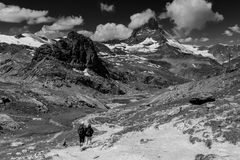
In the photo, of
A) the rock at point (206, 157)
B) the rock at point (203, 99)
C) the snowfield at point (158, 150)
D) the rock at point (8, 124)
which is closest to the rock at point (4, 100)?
the rock at point (8, 124)

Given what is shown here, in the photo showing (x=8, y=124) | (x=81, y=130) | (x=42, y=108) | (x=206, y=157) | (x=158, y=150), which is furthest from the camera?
(x=42, y=108)

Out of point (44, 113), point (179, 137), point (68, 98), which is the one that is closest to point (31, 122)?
point (44, 113)

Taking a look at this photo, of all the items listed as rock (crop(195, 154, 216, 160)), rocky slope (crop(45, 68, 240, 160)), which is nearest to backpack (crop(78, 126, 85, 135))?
rocky slope (crop(45, 68, 240, 160))

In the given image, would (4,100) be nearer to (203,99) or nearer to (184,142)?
(203,99)

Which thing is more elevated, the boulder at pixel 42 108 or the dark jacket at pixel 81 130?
the dark jacket at pixel 81 130

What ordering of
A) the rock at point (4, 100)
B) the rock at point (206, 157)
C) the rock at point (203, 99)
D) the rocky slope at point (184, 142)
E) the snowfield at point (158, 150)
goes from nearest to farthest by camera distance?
1. the rock at point (206, 157)
2. the snowfield at point (158, 150)
3. the rocky slope at point (184, 142)
4. the rock at point (203, 99)
5. the rock at point (4, 100)

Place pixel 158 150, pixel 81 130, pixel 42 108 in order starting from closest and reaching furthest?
pixel 158 150 → pixel 81 130 → pixel 42 108

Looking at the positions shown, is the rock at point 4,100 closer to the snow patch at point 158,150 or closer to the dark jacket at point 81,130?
the dark jacket at point 81,130

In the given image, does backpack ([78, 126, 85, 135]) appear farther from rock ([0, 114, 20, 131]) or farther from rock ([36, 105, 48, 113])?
rock ([36, 105, 48, 113])

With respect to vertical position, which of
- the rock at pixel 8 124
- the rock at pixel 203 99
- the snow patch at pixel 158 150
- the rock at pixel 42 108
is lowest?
the rock at pixel 8 124

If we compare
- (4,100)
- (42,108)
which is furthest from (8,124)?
(42,108)

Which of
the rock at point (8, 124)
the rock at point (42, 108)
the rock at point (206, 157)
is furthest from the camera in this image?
the rock at point (42, 108)

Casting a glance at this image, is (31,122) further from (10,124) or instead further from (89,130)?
(89,130)

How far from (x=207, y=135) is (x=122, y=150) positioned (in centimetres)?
986
